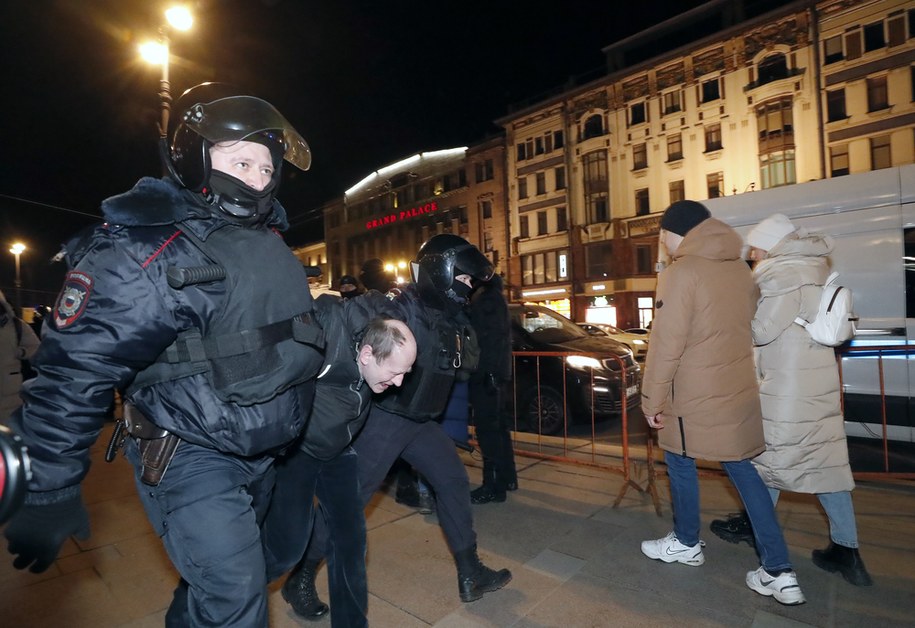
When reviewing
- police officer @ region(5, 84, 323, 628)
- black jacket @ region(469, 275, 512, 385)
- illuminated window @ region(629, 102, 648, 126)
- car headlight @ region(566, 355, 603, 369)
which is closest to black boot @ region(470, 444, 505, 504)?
black jacket @ region(469, 275, 512, 385)

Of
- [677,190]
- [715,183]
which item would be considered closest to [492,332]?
[715,183]

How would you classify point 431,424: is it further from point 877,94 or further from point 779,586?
point 877,94

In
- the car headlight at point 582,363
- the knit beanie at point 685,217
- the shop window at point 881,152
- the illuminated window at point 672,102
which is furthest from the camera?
the illuminated window at point 672,102

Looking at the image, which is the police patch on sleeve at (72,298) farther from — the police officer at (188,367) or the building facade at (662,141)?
the building facade at (662,141)

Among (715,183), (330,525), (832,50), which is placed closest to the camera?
(330,525)

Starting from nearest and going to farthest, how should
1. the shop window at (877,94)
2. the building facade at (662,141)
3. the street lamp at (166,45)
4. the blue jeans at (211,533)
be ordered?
the blue jeans at (211,533)
the street lamp at (166,45)
the shop window at (877,94)
the building facade at (662,141)

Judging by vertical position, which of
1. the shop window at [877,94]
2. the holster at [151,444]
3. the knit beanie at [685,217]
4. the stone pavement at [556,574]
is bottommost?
the stone pavement at [556,574]

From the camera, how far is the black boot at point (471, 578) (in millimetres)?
2969

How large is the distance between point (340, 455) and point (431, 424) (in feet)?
2.36

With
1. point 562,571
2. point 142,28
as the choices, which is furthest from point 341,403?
point 142,28

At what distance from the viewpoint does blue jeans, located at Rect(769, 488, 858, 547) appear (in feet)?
10.0

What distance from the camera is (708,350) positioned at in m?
2.96

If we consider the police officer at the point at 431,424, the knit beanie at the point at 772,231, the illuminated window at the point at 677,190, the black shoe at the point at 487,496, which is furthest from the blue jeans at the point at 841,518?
the illuminated window at the point at 677,190

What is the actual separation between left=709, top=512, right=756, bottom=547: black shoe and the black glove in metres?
3.70
